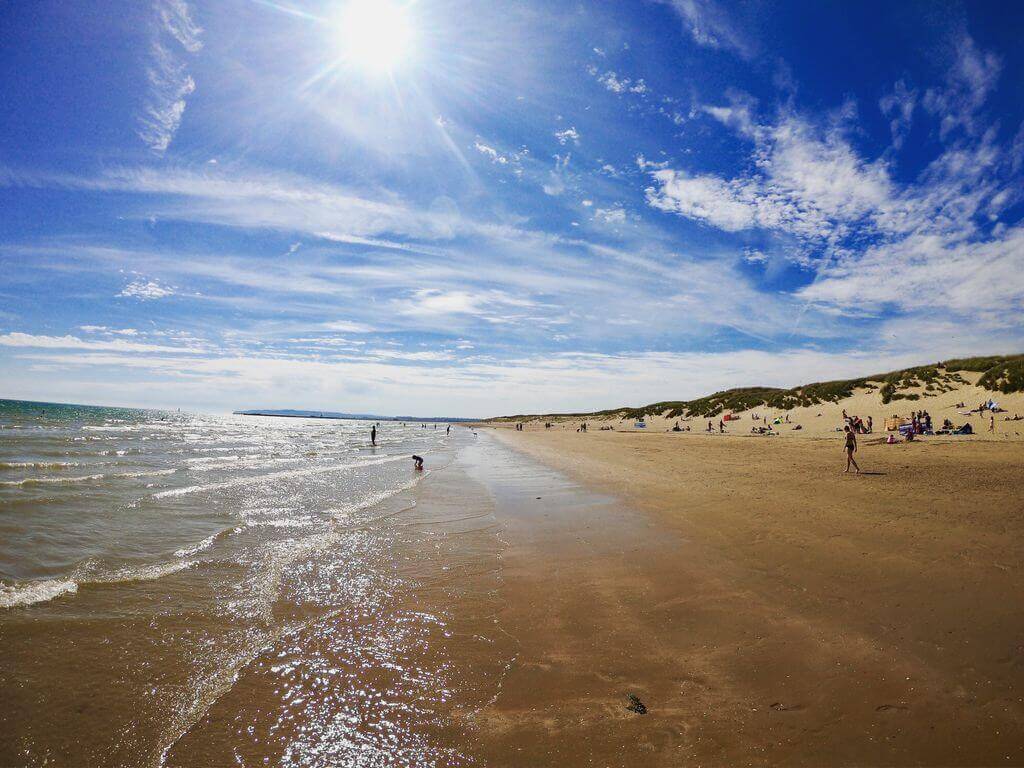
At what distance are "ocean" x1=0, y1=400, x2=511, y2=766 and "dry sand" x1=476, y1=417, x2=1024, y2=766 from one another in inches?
32.0

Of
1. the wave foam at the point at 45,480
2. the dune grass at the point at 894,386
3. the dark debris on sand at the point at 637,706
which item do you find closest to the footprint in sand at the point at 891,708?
the dark debris on sand at the point at 637,706

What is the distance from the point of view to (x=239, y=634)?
5.75 meters

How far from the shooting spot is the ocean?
391cm

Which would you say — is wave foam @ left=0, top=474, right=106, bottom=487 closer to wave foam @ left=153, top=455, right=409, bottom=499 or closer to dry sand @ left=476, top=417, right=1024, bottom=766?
wave foam @ left=153, top=455, right=409, bottom=499

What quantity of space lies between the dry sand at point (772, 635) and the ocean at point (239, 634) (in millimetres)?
813

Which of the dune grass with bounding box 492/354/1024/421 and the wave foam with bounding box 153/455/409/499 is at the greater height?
the dune grass with bounding box 492/354/1024/421

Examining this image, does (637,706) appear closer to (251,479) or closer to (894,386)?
(251,479)

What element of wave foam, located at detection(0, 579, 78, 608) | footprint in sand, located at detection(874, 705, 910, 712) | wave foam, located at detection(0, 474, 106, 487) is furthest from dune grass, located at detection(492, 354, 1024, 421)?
wave foam, located at detection(0, 474, 106, 487)

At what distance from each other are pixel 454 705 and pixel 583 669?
1478mm

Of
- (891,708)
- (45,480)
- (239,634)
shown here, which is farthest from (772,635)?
(45,480)

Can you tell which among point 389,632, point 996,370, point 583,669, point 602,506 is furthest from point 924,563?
point 996,370

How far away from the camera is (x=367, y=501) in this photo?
1499 centimetres

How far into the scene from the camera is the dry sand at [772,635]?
380 cm

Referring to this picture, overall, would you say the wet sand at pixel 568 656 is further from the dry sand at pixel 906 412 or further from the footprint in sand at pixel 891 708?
the dry sand at pixel 906 412
